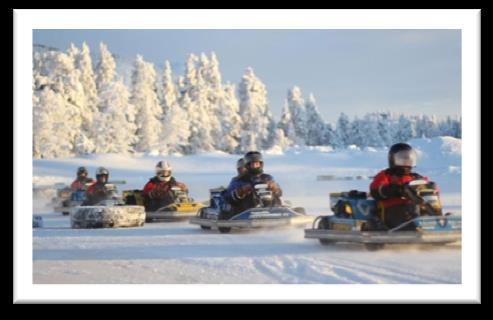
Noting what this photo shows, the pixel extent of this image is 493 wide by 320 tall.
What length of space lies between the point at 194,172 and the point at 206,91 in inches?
50.4

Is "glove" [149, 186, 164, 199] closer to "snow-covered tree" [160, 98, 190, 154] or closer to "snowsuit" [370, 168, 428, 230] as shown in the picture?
"snow-covered tree" [160, 98, 190, 154]

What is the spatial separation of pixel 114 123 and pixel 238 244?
3009mm

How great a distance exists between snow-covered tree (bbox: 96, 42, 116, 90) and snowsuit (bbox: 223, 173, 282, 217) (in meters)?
2.42

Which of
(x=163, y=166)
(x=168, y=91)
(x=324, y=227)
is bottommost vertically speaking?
(x=324, y=227)

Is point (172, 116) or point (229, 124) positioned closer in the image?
point (229, 124)

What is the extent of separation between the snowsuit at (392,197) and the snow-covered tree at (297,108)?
1744 mm

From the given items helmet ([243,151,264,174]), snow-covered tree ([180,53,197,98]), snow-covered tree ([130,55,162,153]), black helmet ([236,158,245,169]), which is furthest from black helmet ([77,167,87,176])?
helmet ([243,151,264,174])

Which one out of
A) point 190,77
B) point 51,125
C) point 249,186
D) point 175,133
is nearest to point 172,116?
point 175,133

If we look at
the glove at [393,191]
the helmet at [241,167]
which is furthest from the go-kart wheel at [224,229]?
the glove at [393,191]

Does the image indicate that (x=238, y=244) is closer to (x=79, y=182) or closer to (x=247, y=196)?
(x=247, y=196)

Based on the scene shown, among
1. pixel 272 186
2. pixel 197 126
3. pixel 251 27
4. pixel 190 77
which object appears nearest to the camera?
pixel 251 27

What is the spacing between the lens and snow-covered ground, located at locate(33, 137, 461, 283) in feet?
30.7

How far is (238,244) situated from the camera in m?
10.3

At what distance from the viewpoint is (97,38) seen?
10383 millimetres
